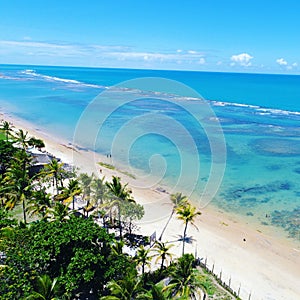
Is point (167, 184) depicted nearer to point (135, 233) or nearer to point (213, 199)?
point (213, 199)

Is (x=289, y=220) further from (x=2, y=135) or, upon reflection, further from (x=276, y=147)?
(x=2, y=135)

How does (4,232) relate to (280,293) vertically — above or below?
above

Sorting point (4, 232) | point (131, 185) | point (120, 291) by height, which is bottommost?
point (131, 185)

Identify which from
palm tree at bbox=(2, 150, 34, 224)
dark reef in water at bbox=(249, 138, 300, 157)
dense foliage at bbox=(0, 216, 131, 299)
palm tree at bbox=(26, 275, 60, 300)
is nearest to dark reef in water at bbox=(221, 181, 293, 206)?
dark reef in water at bbox=(249, 138, 300, 157)

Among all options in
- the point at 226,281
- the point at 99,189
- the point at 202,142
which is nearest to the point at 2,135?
the point at 99,189

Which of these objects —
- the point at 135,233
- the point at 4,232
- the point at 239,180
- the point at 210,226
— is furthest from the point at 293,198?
the point at 4,232

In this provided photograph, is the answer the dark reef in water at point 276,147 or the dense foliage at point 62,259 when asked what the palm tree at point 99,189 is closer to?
the dense foliage at point 62,259
